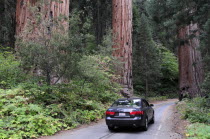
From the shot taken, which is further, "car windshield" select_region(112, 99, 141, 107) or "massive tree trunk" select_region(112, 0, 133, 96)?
"massive tree trunk" select_region(112, 0, 133, 96)

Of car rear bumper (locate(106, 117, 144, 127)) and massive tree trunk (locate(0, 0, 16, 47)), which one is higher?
massive tree trunk (locate(0, 0, 16, 47))

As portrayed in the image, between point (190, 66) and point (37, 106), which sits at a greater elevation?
point (190, 66)

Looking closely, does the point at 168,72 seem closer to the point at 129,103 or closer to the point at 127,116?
the point at 129,103

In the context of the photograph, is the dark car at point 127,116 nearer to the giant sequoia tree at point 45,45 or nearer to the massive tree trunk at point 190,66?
the giant sequoia tree at point 45,45

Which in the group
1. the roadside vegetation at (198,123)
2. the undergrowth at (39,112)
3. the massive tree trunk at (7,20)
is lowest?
the roadside vegetation at (198,123)

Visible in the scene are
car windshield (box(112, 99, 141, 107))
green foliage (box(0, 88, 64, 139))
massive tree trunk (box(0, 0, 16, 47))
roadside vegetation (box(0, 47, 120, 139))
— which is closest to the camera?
green foliage (box(0, 88, 64, 139))

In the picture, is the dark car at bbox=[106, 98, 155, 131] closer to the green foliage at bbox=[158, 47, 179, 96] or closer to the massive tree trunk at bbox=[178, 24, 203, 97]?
the massive tree trunk at bbox=[178, 24, 203, 97]

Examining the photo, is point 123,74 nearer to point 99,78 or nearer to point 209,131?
point 99,78

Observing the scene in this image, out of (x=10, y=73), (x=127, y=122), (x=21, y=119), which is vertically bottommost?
(x=127, y=122)

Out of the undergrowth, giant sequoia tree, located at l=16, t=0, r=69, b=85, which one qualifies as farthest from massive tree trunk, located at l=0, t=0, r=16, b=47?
the undergrowth

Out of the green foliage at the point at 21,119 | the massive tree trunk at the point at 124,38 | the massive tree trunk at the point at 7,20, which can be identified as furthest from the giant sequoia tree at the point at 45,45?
the massive tree trunk at the point at 124,38

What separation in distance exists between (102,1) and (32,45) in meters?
16.3

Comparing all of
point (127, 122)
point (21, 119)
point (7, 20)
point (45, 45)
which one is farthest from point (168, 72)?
point (21, 119)

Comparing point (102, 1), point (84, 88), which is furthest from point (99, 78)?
point (102, 1)
